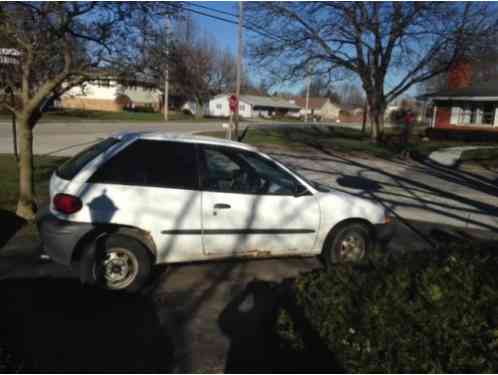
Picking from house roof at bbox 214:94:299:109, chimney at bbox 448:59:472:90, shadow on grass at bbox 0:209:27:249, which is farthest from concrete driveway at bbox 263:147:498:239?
house roof at bbox 214:94:299:109

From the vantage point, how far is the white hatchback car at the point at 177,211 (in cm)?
416

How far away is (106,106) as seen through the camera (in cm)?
6531

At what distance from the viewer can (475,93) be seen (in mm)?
30078

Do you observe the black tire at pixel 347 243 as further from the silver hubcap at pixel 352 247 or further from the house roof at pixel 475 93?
the house roof at pixel 475 93

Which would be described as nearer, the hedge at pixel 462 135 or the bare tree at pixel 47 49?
the bare tree at pixel 47 49

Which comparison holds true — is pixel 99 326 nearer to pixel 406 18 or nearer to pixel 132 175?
pixel 132 175

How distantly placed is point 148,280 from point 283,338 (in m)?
1.74

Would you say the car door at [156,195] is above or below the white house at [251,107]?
below

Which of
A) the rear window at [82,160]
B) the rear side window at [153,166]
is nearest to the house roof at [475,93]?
the rear side window at [153,166]

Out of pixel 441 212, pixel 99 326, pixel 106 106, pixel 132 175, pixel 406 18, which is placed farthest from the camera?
pixel 106 106

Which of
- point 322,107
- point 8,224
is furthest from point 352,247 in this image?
point 322,107

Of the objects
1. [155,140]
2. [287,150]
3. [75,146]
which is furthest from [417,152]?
[155,140]

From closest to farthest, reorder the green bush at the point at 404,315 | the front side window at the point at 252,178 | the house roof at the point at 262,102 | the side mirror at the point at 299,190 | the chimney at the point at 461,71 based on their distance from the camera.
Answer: the green bush at the point at 404,315 → the front side window at the point at 252,178 → the side mirror at the point at 299,190 → the chimney at the point at 461,71 → the house roof at the point at 262,102

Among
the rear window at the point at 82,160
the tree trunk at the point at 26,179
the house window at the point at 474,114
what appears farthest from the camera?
the house window at the point at 474,114
